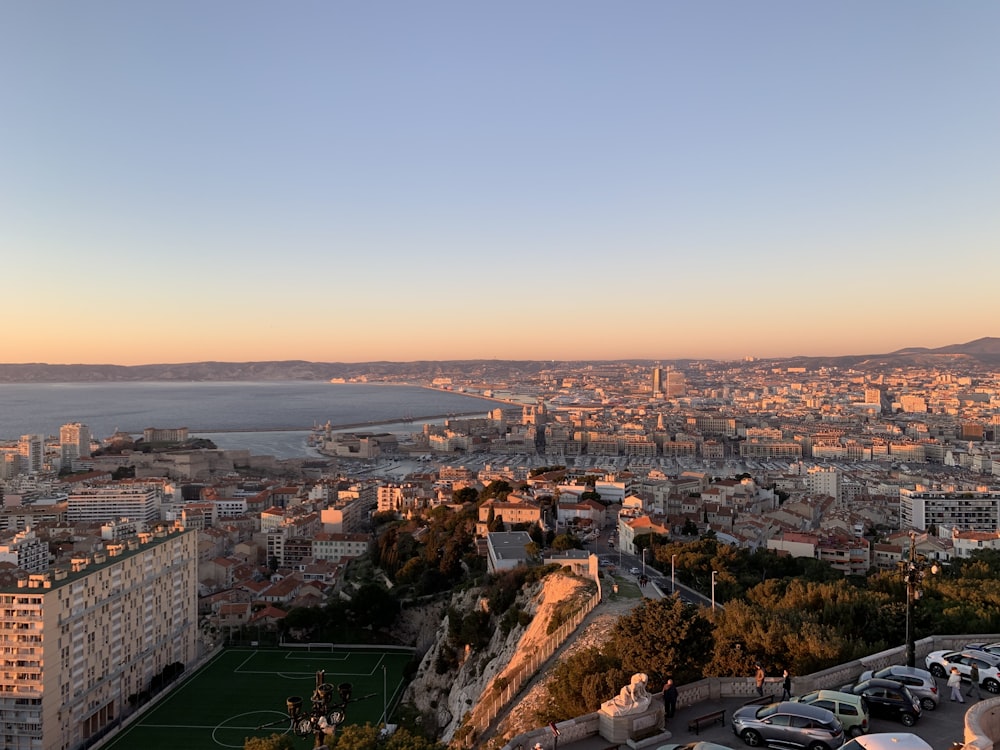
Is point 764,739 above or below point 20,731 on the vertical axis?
above

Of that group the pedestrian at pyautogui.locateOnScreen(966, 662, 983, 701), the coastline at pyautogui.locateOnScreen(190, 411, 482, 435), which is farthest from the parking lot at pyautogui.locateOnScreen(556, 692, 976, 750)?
the coastline at pyautogui.locateOnScreen(190, 411, 482, 435)

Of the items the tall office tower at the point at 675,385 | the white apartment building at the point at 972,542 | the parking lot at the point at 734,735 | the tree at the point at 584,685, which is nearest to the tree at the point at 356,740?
the parking lot at the point at 734,735

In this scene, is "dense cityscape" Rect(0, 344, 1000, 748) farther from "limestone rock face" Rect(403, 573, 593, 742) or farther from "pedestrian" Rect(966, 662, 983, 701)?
"pedestrian" Rect(966, 662, 983, 701)

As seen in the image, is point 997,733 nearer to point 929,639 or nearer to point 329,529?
point 929,639

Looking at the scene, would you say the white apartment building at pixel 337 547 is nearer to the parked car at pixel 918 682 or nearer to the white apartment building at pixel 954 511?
the white apartment building at pixel 954 511

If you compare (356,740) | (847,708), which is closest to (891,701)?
(847,708)

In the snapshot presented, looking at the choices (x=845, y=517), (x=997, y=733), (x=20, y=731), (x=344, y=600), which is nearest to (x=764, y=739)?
(x=997, y=733)
